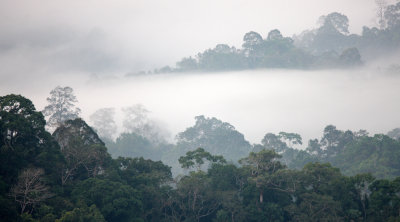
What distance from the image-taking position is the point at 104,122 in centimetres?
9312

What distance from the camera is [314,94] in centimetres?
10369

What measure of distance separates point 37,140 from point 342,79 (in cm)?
7208

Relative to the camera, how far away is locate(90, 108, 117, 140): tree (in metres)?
92.3

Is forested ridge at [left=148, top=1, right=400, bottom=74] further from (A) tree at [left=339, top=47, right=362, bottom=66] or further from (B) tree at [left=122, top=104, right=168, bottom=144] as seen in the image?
(B) tree at [left=122, top=104, right=168, bottom=144]

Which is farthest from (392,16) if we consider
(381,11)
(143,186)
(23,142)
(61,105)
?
(23,142)

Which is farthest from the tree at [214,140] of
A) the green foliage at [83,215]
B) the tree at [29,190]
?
the tree at [29,190]

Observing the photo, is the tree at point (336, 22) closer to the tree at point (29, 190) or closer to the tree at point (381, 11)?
the tree at point (381, 11)

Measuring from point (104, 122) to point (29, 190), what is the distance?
62.3 metres

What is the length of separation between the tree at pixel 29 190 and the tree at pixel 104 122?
5891 cm

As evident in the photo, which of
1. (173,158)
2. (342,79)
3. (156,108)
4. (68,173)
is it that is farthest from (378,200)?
(156,108)

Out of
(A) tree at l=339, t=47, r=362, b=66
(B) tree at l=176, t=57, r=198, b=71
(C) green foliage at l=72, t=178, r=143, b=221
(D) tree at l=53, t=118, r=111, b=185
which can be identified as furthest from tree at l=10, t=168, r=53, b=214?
(B) tree at l=176, t=57, r=198, b=71

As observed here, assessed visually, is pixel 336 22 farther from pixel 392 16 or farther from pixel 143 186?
pixel 143 186

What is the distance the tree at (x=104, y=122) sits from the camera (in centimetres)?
9231

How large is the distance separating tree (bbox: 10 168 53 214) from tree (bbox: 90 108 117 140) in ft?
193
